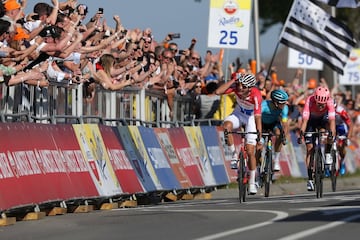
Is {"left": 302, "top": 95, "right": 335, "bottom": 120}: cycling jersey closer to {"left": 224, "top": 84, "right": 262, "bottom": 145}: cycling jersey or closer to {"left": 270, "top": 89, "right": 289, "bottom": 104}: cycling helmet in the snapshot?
{"left": 270, "top": 89, "right": 289, "bottom": 104}: cycling helmet

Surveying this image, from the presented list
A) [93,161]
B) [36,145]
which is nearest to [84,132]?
[93,161]

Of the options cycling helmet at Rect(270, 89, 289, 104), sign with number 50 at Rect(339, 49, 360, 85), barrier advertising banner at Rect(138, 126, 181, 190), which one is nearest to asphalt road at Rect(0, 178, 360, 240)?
cycling helmet at Rect(270, 89, 289, 104)

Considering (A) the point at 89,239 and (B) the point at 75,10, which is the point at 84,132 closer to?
(B) the point at 75,10

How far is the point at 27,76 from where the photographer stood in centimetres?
1658

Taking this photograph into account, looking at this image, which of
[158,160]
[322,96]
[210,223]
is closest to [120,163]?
[158,160]

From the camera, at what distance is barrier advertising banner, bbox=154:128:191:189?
22578 mm

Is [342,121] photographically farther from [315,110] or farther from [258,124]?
[258,124]

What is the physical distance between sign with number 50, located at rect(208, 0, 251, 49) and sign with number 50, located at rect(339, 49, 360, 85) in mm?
16524

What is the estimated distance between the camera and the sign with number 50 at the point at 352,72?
1697 inches

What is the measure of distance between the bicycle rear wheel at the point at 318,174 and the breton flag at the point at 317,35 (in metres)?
8.83

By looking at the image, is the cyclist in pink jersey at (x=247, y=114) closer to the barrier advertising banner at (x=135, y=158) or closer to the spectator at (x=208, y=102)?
the barrier advertising banner at (x=135, y=158)

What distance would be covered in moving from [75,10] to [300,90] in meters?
15.9

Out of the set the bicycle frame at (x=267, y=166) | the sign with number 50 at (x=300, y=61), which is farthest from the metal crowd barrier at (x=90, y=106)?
the sign with number 50 at (x=300, y=61)

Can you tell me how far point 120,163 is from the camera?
65.7 feet
